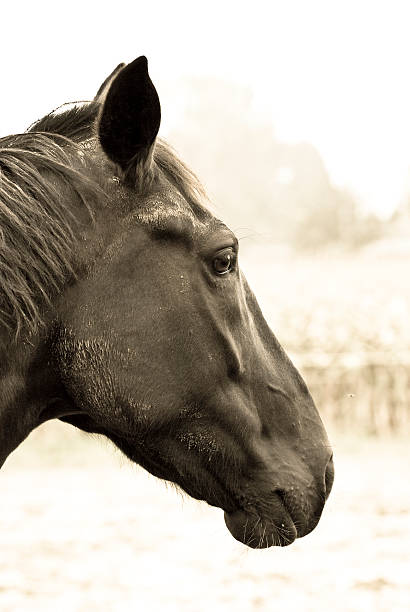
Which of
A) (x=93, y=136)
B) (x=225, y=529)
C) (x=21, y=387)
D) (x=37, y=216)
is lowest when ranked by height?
(x=225, y=529)

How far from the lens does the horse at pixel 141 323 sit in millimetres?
2139

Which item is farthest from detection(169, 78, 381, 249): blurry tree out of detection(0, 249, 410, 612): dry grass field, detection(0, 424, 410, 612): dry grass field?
detection(0, 424, 410, 612): dry grass field

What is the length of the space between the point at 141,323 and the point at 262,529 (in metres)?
0.71

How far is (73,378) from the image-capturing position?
7.09ft

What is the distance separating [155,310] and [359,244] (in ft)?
128

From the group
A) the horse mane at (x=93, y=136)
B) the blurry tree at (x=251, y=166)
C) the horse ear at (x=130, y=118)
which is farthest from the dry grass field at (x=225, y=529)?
the blurry tree at (x=251, y=166)

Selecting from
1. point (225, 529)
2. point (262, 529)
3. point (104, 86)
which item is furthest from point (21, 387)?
point (225, 529)

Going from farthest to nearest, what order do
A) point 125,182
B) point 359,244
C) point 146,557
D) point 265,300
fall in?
point 359,244 → point 265,300 → point 146,557 → point 125,182

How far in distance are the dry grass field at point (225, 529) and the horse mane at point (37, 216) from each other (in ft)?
3.06

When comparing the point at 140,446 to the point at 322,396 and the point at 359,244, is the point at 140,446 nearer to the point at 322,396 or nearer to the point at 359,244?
the point at 322,396

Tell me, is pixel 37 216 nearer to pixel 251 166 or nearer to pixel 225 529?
pixel 225 529

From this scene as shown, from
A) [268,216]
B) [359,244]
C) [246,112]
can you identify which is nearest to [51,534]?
[359,244]

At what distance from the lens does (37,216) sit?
2135 millimetres

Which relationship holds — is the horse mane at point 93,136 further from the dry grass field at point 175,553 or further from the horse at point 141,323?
the dry grass field at point 175,553
